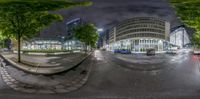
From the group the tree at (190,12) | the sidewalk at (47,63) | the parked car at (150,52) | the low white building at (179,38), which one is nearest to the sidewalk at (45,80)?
the sidewalk at (47,63)

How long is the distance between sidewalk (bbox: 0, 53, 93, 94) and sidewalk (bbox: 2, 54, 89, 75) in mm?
57

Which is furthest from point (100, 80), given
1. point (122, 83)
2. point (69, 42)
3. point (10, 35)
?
point (10, 35)

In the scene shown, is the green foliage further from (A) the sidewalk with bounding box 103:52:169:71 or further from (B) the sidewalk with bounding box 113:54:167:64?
(B) the sidewalk with bounding box 113:54:167:64

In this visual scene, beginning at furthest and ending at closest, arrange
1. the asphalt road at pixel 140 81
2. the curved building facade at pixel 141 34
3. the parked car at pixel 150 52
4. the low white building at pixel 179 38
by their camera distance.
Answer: the asphalt road at pixel 140 81, the low white building at pixel 179 38, the parked car at pixel 150 52, the curved building facade at pixel 141 34

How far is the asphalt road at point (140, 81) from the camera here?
3238mm

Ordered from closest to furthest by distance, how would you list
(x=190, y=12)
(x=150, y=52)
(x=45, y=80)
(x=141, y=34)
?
(x=141, y=34)
(x=150, y=52)
(x=190, y=12)
(x=45, y=80)

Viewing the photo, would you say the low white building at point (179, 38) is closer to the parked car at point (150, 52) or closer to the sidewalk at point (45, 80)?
the parked car at point (150, 52)

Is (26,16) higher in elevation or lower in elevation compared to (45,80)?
higher

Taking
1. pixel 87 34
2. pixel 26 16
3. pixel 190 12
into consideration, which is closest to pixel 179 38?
pixel 190 12

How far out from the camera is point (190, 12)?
3137 mm

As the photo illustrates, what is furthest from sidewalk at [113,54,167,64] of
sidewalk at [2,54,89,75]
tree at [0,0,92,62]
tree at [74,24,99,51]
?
tree at [0,0,92,62]

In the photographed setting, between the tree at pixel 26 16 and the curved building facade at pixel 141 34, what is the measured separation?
454mm

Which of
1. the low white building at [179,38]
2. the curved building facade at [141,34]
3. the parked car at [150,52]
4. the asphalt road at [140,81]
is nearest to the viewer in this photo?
the curved building facade at [141,34]

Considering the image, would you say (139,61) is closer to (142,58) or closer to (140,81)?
(142,58)
